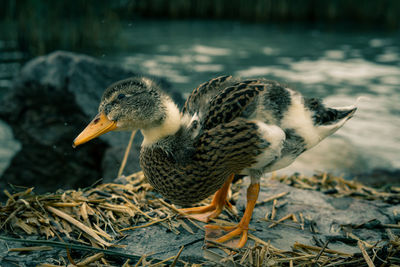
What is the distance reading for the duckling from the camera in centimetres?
274

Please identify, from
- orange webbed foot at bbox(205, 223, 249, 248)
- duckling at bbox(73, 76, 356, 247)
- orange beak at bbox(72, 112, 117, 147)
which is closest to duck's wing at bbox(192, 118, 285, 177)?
duckling at bbox(73, 76, 356, 247)

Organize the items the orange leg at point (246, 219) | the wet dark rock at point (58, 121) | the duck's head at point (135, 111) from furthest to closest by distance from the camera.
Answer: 1. the wet dark rock at point (58, 121)
2. the orange leg at point (246, 219)
3. the duck's head at point (135, 111)

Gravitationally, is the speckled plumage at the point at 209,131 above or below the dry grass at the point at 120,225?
above

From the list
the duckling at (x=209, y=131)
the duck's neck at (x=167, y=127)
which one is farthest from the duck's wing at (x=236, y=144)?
the duck's neck at (x=167, y=127)

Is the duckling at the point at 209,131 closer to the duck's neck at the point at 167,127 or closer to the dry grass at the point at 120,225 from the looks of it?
the duck's neck at the point at 167,127

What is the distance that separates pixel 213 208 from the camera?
3.38m

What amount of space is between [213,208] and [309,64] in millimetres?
8187

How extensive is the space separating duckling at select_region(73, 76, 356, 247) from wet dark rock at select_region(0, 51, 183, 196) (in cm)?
215

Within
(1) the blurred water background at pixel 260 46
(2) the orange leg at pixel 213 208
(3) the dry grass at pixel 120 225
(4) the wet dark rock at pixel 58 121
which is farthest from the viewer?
(1) the blurred water background at pixel 260 46

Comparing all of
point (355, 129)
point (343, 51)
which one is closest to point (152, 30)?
point (343, 51)

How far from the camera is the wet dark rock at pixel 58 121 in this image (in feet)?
17.3

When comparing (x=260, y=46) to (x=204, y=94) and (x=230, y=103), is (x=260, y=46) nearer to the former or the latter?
(x=204, y=94)

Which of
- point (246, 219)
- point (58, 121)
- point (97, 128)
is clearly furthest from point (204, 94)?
point (58, 121)

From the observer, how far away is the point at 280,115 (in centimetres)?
293
